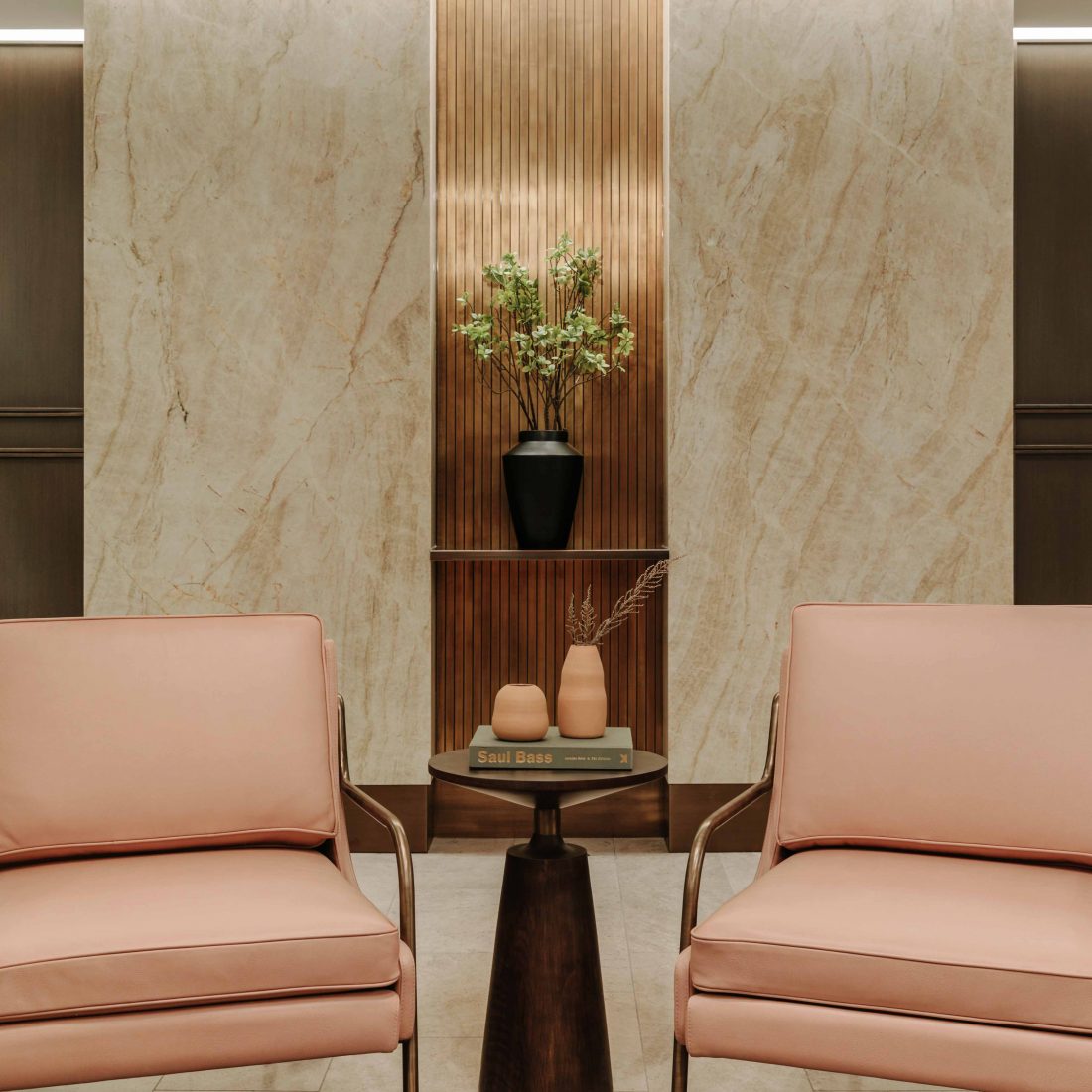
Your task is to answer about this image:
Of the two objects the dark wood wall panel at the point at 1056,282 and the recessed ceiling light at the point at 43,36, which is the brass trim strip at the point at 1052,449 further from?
the recessed ceiling light at the point at 43,36

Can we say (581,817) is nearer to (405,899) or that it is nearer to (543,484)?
(543,484)

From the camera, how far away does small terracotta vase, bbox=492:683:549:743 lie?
213cm

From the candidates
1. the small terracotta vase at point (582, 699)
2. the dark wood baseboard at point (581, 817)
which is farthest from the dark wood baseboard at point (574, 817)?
the small terracotta vase at point (582, 699)

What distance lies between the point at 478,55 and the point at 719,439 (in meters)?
1.75

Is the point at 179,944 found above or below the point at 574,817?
above

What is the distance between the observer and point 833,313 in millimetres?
3730

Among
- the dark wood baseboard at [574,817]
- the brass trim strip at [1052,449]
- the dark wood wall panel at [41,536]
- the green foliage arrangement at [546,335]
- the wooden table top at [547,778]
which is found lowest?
the dark wood baseboard at [574,817]

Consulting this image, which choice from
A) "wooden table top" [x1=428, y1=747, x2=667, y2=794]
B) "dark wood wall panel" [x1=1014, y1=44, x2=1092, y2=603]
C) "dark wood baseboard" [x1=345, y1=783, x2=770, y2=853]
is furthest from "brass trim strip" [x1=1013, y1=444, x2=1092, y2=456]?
"wooden table top" [x1=428, y1=747, x2=667, y2=794]

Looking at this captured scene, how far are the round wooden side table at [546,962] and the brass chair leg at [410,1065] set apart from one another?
9.7 inches

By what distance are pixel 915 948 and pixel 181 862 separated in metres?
1.28

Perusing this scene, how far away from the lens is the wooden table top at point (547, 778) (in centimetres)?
199

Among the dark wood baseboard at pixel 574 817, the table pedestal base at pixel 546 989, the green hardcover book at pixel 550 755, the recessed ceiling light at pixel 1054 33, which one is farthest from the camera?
the recessed ceiling light at pixel 1054 33

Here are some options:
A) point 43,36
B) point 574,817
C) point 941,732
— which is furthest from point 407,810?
point 43,36

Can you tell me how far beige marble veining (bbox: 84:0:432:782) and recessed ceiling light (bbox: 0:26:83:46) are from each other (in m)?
0.60
